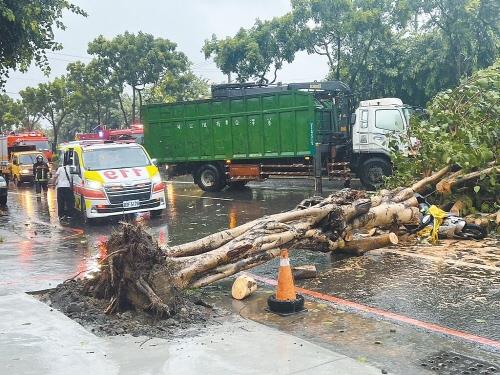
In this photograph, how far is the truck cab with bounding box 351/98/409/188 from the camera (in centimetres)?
1700

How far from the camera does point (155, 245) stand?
623 centimetres

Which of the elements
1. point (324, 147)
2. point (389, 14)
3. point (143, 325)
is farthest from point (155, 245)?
point (389, 14)

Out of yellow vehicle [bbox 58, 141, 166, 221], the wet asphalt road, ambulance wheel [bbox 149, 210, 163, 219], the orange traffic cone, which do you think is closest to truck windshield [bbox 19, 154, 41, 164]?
the wet asphalt road

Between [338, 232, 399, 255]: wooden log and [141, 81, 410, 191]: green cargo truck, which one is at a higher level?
[141, 81, 410, 191]: green cargo truck

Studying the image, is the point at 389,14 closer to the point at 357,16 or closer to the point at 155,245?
the point at 357,16

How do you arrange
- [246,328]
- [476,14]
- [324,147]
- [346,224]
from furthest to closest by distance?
[476,14] → [324,147] → [346,224] → [246,328]

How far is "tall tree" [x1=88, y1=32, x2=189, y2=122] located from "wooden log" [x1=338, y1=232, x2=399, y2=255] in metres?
30.7

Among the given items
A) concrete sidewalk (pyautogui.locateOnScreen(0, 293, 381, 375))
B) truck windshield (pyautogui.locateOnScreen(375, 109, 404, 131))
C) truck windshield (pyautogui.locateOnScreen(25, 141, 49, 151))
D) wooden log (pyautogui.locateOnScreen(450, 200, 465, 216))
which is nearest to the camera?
concrete sidewalk (pyautogui.locateOnScreen(0, 293, 381, 375))

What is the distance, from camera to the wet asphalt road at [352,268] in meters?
6.24

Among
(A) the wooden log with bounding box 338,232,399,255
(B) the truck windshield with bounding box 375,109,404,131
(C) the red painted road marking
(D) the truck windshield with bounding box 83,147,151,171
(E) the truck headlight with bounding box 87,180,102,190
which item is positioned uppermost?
(B) the truck windshield with bounding box 375,109,404,131

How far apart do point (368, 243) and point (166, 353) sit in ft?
15.2

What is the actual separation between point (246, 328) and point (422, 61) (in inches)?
815

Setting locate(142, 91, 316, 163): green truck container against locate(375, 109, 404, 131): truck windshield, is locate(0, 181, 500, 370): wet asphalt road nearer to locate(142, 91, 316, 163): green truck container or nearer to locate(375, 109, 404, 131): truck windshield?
locate(142, 91, 316, 163): green truck container

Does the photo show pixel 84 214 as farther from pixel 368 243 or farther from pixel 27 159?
pixel 27 159
